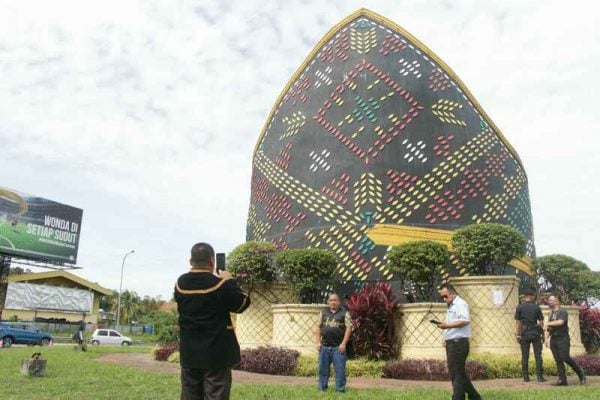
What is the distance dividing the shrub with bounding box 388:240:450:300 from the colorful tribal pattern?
182 cm

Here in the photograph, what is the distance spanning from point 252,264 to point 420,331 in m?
4.29

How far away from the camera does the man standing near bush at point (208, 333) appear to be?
3.69 meters

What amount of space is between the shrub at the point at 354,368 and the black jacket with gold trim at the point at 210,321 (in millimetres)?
6359

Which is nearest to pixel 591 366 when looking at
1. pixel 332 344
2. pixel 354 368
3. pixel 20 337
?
pixel 354 368

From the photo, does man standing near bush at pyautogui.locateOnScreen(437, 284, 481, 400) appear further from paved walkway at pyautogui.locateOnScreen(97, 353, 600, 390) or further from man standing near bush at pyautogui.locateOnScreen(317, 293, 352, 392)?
paved walkway at pyautogui.locateOnScreen(97, 353, 600, 390)

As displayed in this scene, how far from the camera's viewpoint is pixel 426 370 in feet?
29.9

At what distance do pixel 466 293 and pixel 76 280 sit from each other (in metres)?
35.1

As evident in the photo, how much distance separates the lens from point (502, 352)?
10.5 m

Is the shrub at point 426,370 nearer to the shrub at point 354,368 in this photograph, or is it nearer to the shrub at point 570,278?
the shrub at point 354,368

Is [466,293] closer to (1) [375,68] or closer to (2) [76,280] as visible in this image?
(1) [375,68]

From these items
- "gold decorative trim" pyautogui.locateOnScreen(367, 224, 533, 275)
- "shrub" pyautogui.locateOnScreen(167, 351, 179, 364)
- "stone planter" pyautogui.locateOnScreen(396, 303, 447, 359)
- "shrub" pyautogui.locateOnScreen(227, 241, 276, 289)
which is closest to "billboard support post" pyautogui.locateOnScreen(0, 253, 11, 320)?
"shrub" pyautogui.locateOnScreen(167, 351, 179, 364)

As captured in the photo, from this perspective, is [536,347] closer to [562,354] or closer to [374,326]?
[562,354]

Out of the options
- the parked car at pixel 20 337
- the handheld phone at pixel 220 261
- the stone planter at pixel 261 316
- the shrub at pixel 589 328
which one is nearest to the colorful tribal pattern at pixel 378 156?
the stone planter at pixel 261 316

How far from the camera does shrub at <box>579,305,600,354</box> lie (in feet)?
42.4
